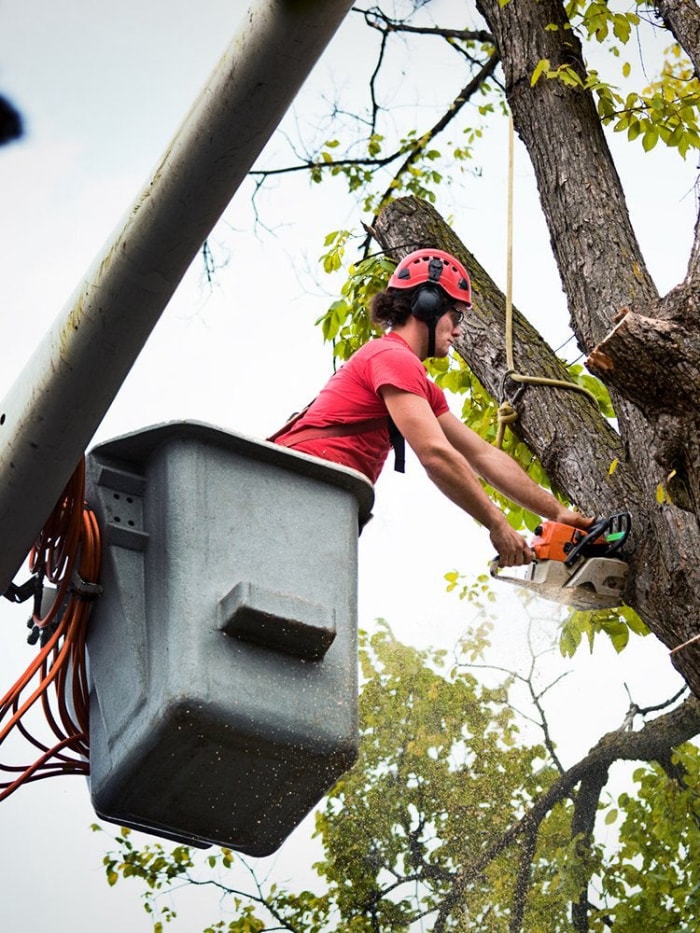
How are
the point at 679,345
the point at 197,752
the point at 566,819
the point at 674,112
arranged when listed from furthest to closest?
the point at 566,819 < the point at 674,112 < the point at 679,345 < the point at 197,752

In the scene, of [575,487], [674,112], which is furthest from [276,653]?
[674,112]

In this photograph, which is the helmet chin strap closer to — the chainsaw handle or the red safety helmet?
the red safety helmet

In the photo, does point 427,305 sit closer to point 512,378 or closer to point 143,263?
point 512,378

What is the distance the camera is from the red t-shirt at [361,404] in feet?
13.4

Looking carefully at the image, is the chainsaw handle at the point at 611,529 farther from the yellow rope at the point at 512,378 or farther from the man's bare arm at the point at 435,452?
the yellow rope at the point at 512,378

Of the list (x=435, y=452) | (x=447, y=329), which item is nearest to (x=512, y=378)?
(x=447, y=329)

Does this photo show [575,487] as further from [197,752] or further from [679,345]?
[197,752]

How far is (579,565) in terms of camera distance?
4.14 metres

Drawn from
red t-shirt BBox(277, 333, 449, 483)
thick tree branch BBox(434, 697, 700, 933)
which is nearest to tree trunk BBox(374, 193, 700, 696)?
red t-shirt BBox(277, 333, 449, 483)

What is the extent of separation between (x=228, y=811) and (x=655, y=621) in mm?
1457

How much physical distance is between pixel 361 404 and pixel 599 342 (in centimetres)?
74

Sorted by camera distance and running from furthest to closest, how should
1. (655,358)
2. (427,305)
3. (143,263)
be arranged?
(427,305) < (655,358) < (143,263)

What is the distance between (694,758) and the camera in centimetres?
855

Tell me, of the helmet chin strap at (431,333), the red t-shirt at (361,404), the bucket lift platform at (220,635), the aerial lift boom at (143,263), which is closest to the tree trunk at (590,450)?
the helmet chin strap at (431,333)
